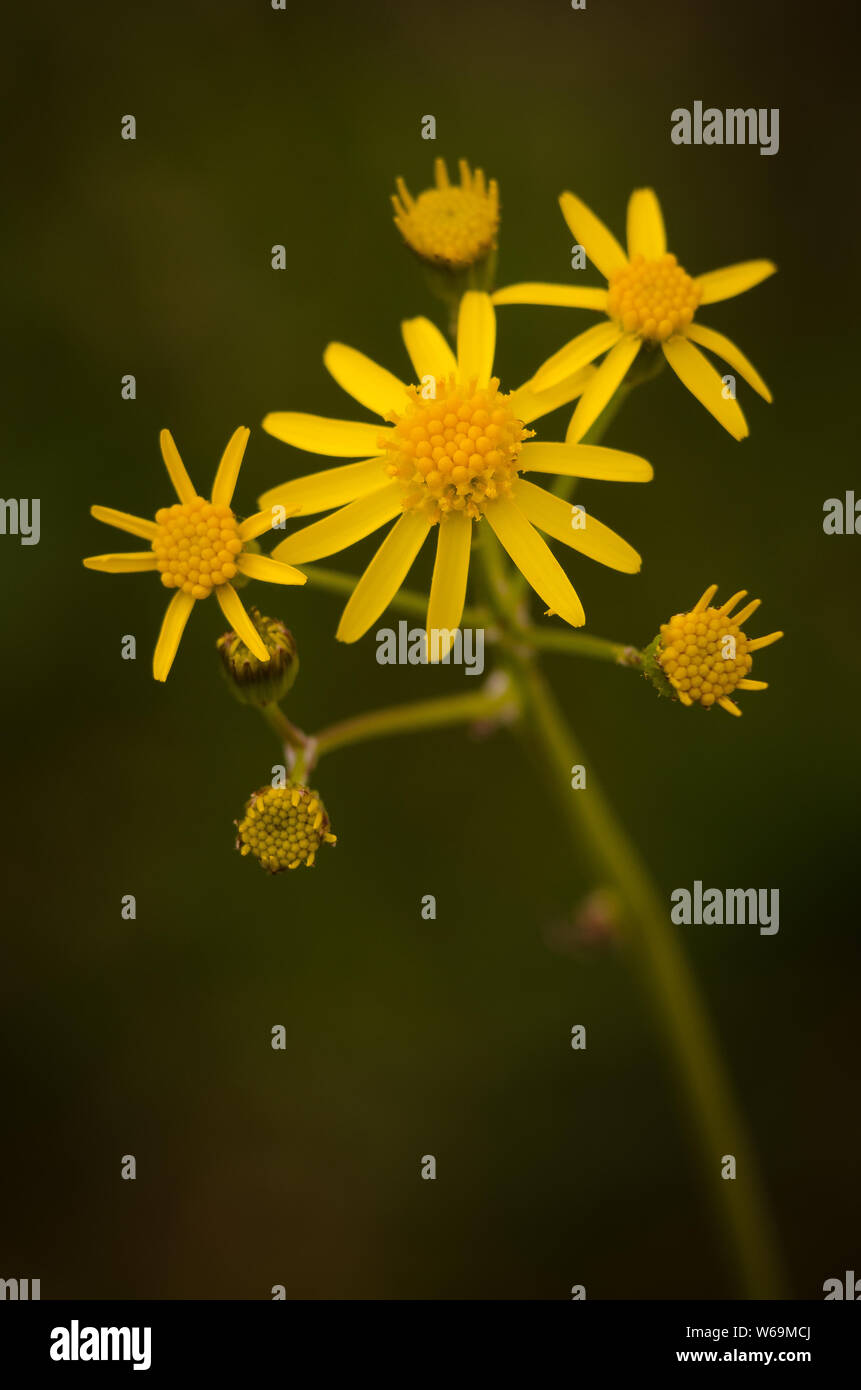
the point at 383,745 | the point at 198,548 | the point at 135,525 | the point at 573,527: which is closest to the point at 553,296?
the point at 573,527

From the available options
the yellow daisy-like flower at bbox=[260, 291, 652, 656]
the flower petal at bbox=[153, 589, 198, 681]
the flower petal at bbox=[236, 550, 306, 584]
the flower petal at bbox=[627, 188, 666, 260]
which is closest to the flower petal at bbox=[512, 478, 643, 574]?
the yellow daisy-like flower at bbox=[260, 291, 652, 656]

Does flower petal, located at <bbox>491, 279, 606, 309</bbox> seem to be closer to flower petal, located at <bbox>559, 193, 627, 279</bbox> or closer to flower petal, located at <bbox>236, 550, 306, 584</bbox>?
flower petal, located at <bbox>559, 193, 627, 279</bbox>

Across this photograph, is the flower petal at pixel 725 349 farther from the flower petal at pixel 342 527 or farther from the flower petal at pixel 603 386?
the flower petal at pixel 342 527

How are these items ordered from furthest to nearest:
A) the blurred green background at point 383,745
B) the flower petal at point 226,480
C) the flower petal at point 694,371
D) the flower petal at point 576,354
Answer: the blurred green background at point 383,745 < the flower petal at point 694,371 < the flower petal at point 576,354 < the flower petal at point 226,480

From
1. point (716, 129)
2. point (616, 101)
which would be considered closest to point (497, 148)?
point (616, 101)

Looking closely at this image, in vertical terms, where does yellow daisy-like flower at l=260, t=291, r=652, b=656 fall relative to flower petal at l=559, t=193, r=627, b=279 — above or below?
below

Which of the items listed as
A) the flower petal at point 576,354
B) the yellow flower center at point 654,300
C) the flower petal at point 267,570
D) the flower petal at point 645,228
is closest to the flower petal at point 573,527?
the flower petal at point 576,354

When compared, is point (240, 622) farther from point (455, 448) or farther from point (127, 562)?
point (455, 448)
